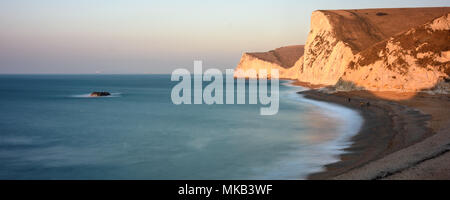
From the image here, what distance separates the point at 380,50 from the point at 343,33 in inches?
1244

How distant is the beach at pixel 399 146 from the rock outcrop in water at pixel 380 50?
10719mm

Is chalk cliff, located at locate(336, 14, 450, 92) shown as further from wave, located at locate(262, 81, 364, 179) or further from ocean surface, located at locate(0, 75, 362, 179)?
wave, located at locate(262, 81, 364, 179)

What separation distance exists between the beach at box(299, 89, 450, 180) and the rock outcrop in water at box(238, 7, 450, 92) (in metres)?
10.7

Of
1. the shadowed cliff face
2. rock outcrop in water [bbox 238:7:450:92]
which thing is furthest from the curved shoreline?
the shadowed cliff face

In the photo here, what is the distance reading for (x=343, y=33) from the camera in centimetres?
8169

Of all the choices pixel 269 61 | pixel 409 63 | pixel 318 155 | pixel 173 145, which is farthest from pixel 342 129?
pixel 269 61

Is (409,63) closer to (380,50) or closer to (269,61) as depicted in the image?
(380,50)

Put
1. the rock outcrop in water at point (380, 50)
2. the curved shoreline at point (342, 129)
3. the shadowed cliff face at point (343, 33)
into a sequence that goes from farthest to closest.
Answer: the shadowed cliff face at point (343, 33) < the rock outcrop in water at point (380, 50) < the curved shoreline at point (342, 129)

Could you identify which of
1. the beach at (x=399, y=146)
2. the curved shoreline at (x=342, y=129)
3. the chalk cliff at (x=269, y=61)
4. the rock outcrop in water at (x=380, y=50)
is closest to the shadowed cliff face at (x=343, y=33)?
the rock outcrop in water at (x=380, y=50)

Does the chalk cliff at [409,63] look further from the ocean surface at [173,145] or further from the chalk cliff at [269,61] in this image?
the chalk cliff at [269,61]

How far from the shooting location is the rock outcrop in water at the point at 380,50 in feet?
142
